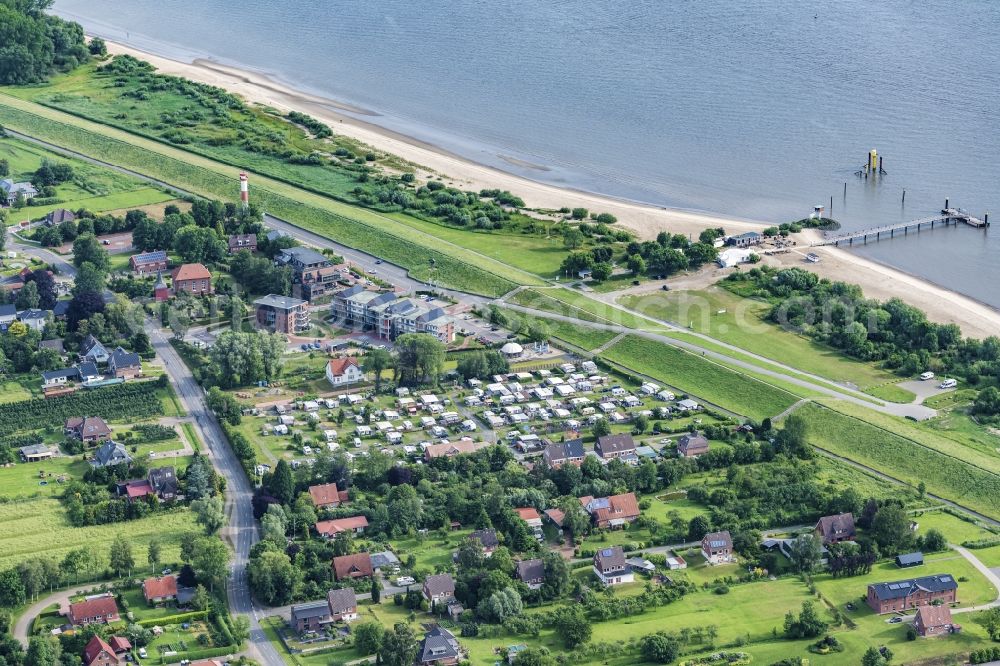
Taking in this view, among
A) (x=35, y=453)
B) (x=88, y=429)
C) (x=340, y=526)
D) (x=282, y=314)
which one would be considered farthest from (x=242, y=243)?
(x=340, y=526)

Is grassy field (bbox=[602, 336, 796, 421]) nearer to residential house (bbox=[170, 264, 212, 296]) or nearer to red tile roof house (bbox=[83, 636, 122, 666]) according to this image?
residential house (bbox=[170, 264, 212, 296])

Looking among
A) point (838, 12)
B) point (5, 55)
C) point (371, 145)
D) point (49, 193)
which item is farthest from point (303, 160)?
point (838, 12)

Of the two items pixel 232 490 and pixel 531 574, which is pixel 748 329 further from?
pixel 232 490

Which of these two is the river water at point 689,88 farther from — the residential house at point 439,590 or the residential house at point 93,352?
the residential house at point 439,590

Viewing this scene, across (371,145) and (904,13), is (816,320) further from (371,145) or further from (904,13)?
(904,13)

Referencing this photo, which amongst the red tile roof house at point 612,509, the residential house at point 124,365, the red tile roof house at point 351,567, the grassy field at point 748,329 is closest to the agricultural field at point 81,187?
the residential house at point 124,365

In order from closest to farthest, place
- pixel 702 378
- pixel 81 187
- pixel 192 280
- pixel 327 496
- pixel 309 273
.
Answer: pixel 327 496 < pixel 702 378 < pixel 192 280 < pixel 309 273 < pixel 81 187

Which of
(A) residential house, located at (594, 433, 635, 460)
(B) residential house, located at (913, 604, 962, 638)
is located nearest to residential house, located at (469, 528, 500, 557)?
(A) residential house, located at (594, 433, 635, 460)
